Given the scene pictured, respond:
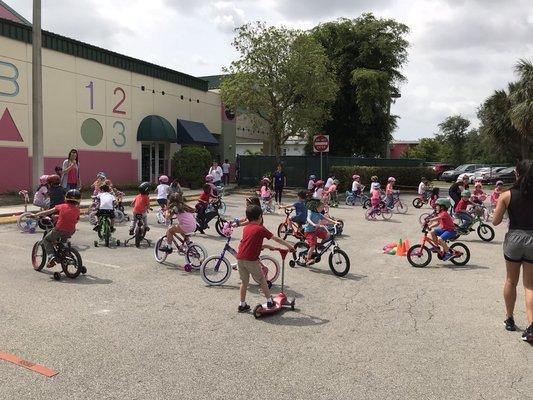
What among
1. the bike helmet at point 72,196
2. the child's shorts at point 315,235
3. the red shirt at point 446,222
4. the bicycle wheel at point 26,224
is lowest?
the bicycle wheel at point 26,224

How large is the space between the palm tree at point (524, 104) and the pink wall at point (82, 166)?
22.6m

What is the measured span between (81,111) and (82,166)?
2435 mm

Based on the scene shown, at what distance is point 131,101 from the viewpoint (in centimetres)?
2556

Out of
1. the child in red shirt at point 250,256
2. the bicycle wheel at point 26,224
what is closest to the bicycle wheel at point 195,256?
the child in red shirt at point 250,256

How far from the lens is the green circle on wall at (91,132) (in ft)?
75.2

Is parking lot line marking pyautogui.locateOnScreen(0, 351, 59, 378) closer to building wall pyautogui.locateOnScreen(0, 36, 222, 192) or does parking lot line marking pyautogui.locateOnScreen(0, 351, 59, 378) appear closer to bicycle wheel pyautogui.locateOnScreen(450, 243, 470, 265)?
bicycle wheel pyautogui.locateOnScreen(450, 243, 470, 265)

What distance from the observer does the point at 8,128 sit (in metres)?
19.2

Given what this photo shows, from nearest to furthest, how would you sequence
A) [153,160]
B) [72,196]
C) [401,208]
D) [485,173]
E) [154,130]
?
[72,196] < [401,208] < [154,130] < [153,160] < [485,173]

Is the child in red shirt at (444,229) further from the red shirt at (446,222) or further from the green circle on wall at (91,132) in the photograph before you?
the green circle on wall at (91,132)

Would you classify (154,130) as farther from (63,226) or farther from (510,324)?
(510,324)

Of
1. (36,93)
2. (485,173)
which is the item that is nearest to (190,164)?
(36,93)

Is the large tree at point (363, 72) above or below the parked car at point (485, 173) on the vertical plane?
above

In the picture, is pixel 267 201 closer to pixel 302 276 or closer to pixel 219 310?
pixel 302 276

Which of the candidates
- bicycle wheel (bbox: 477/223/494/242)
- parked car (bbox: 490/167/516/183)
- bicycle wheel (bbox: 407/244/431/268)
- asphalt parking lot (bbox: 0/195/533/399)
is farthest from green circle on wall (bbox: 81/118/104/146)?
parked car (bbox: 490/167/516/183)
